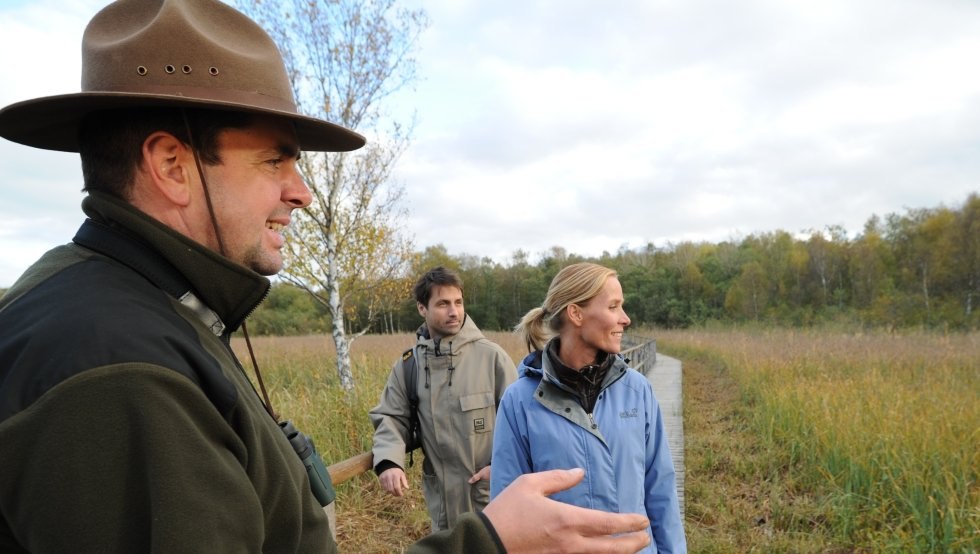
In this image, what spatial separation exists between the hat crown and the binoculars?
0.71 meters

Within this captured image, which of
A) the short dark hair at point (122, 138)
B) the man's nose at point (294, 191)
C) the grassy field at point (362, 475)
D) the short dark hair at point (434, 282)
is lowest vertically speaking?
the grassy field at point (362, 475)

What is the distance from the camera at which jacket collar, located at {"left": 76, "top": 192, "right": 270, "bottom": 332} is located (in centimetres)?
103

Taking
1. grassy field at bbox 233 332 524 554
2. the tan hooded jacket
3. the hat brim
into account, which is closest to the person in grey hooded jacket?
the tan hooded jacket

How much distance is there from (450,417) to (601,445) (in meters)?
1.11

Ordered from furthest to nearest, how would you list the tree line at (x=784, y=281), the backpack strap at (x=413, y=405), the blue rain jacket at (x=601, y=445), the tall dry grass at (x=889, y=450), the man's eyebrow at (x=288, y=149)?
the tree line at (x=784, y=281) < the tall dry grass at (x=889, y=450) < the backpack strap at (x=413, y=405) < the blue rain jacket at (x=601, y=445) < the man's eyebrow at (x=288, y=149)

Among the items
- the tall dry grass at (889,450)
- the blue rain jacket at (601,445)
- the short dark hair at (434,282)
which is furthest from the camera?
the tall dry grass at (889,450)

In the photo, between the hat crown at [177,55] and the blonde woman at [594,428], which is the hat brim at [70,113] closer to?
the hat crown at [177,55]

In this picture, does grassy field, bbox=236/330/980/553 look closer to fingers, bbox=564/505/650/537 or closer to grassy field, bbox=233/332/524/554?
grassy field, bbox=233/332/524/554

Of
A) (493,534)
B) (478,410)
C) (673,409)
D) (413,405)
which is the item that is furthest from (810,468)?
(493,534)

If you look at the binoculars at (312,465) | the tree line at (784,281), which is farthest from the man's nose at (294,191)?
the tree line at (784,281)

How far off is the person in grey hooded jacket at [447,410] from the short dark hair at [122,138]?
240 centimetres

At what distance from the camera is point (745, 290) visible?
55969 mm

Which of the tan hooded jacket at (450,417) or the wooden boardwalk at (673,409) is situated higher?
the tan hooded jacket at (450,417)

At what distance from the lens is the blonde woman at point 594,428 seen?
243 cm
